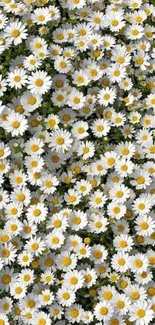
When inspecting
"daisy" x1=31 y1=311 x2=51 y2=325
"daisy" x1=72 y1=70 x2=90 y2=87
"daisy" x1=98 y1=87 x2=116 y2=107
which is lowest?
"daisy" x1=31 y1=311 x2=51 y2=325

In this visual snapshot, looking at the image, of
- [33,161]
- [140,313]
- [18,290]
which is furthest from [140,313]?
[33,161]

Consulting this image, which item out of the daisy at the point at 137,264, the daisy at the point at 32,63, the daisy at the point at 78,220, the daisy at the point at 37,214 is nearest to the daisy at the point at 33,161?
the daisy at the point at 37,214

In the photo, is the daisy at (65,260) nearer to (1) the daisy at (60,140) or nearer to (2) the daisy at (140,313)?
(2) the daisy at (140,313)

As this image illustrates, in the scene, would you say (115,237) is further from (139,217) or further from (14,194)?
(14,194)

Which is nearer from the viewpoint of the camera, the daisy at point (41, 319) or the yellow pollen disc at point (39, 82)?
the daisy at point (41, 319)

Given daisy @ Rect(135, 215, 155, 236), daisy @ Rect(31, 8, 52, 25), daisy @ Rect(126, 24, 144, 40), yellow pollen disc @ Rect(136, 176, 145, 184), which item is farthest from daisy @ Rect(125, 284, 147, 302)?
daisy @ Rect(31, 8, 52, 25)

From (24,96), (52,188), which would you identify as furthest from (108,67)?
(52,188)

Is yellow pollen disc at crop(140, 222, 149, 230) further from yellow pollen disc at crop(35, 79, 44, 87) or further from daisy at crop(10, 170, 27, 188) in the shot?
yellow pollen disc at crop(35, 79, 44, 87)

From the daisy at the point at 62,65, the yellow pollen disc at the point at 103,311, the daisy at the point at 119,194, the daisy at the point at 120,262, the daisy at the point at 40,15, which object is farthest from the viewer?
the daisy at the point at 40,15
